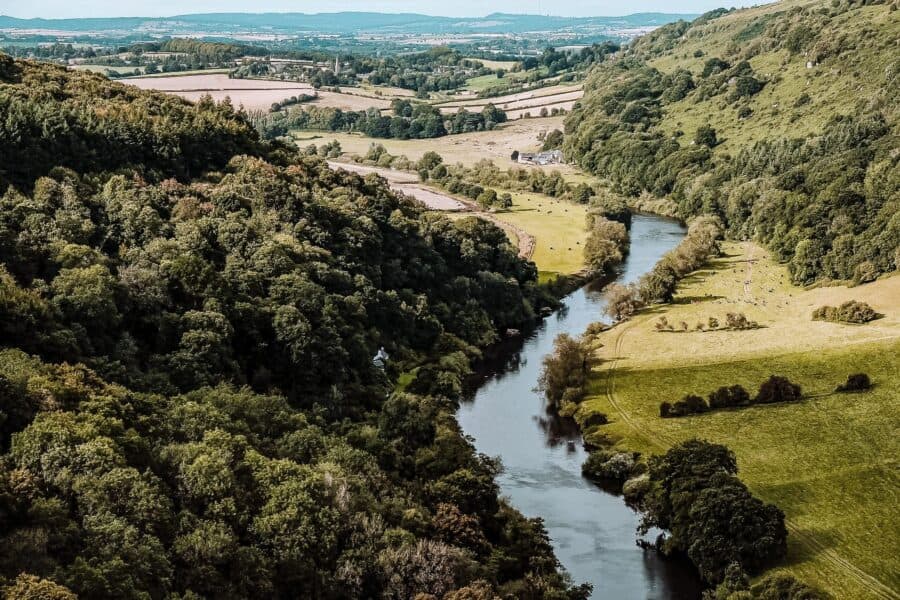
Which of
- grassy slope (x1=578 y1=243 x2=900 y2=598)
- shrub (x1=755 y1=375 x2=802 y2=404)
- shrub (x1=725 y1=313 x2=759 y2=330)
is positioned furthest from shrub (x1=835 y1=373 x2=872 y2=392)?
shrub (x1=725 y1=313 x2=759 y2=330)

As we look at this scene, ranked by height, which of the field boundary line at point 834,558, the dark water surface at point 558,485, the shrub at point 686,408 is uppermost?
the shrub at point 686,408

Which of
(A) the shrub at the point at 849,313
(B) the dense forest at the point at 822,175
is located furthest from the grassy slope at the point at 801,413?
(B) the dense forest at the point at 822,175

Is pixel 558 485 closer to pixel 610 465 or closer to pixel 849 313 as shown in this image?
pixel 610 465

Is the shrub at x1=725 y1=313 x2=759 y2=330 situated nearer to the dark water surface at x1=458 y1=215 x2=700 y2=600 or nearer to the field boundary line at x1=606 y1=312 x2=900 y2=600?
the dark water surface at x1=458 y1=215 x2=700 y2=600

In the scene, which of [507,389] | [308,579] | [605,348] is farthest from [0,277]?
[605,348]

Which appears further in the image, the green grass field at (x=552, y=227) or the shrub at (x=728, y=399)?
the green grass field at (x=552, y=227)

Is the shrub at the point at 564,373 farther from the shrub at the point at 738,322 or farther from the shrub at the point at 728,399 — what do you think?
the shrub at the point at 738,322

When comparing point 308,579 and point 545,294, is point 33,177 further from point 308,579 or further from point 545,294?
point 545,294

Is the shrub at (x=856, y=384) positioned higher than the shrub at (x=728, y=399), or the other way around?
the shrub at (x=856, y=384)
